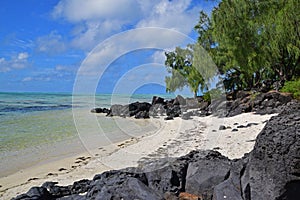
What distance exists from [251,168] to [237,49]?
19137 mm

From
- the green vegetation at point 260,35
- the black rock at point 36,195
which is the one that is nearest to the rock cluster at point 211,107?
the green vegetation at point 260,35

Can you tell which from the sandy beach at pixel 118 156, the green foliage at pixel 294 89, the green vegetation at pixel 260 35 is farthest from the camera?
the green vegetation at pixel 260 35

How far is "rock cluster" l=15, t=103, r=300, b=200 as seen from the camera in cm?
363

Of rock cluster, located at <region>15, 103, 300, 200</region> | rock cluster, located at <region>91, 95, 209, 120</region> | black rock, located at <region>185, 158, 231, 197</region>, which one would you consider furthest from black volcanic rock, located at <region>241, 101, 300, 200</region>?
rock cluster, located at <region>91, 95, 209, 120</region>

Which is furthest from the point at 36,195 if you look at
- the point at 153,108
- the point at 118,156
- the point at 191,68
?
the point at 191,68

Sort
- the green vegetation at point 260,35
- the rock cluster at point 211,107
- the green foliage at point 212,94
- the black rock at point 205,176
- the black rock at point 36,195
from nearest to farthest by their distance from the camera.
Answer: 1. the black rock at point 205,176
2. the black rock at point 36,195
3. the rock cluster at point 211,107
4. the green vegetation at point 260,35
5. the green foliage at point 212,94

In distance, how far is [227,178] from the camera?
16.4ft

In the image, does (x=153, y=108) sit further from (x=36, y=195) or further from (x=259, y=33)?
(x=36, y=195)

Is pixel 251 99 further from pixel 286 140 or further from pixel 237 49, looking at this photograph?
pixel 286 140

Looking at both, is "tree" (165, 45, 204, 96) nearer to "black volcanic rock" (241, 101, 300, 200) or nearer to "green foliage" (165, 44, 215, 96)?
"green foliage" (165, 44, 215, 96)

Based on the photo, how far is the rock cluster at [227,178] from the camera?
3635 mm

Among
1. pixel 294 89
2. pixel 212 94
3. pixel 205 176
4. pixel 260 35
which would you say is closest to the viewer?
pixel 205 176

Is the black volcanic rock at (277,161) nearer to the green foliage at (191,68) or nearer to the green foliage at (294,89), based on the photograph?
the green foliage at (294,89)

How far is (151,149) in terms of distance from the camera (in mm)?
11227
